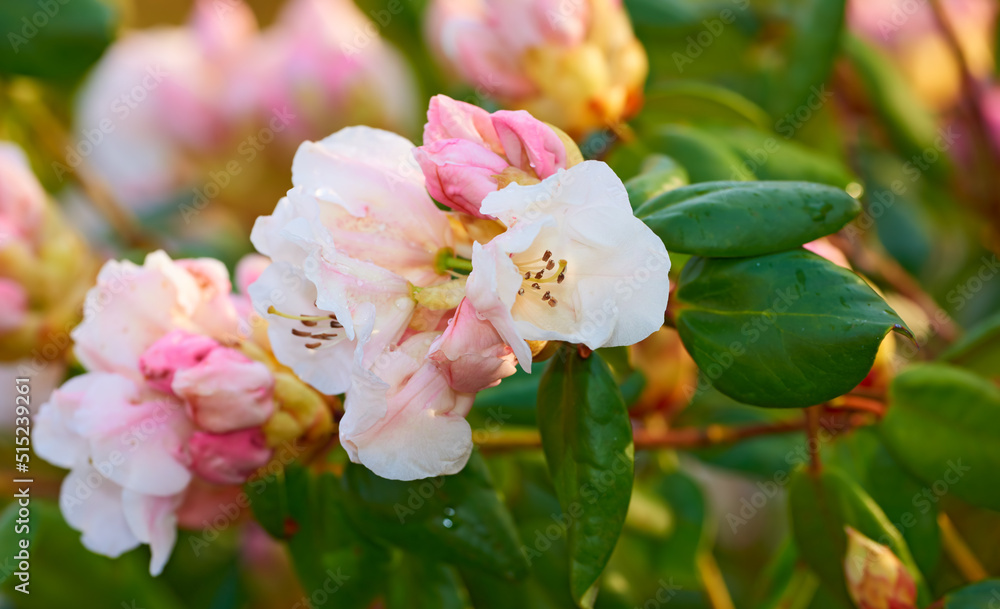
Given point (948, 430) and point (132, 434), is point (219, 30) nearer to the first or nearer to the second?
point (132, 434)

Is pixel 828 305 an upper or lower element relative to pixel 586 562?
upper

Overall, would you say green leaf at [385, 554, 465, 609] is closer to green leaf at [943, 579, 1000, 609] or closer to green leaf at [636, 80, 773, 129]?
green leaf at [943, 579, 1000, 609]

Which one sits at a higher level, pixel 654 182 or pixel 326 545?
pixel 654 182

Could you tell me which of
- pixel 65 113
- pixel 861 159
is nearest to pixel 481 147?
pixel 861 159

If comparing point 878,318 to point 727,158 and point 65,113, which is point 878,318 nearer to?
point 727,158

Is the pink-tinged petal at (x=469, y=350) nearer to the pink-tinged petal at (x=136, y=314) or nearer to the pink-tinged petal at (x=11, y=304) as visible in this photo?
the pink-tinged petal at (x=136, y=314)

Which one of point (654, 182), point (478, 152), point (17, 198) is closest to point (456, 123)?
point (478, 152)
